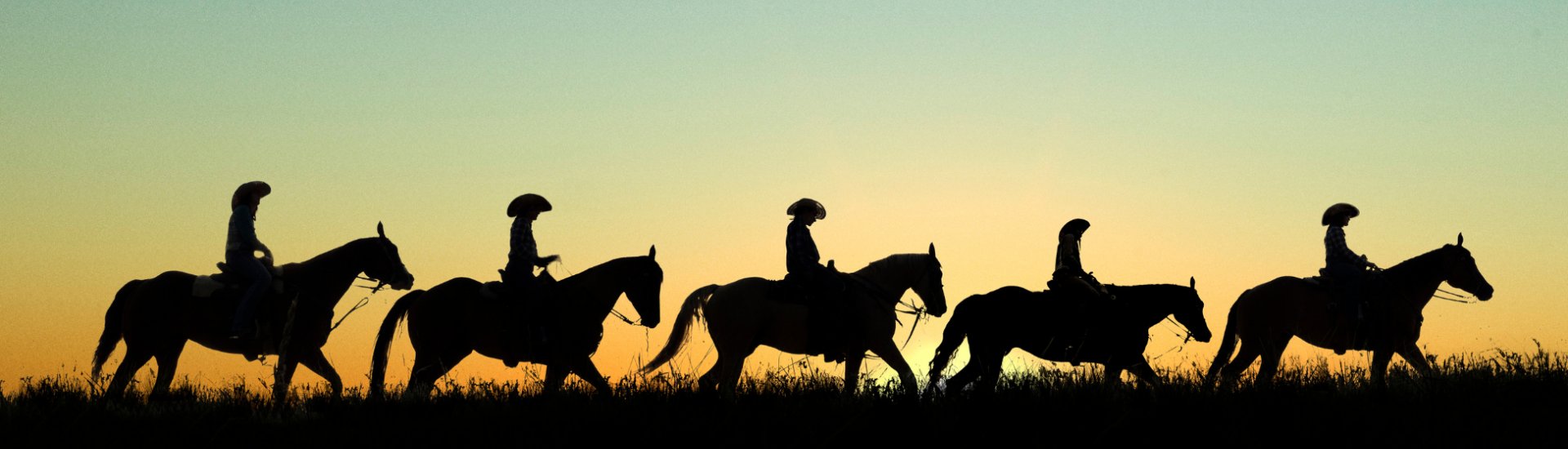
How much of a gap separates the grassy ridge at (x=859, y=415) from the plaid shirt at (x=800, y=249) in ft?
9.91

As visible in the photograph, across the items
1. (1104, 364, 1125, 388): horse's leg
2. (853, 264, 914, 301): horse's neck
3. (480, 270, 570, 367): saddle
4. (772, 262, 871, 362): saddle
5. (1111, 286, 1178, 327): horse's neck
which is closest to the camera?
(1104, 364, 1125, 388): horse's leg

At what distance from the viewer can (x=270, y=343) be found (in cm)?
1487

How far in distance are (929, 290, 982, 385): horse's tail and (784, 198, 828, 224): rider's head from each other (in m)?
1.91

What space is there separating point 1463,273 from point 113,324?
1561cm

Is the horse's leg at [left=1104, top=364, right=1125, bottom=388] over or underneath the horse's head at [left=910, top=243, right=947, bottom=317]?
underneath

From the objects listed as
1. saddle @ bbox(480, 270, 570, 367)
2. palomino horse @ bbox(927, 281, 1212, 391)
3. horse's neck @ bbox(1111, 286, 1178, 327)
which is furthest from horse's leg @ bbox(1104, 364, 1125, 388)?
saddle @ bbox(480, 270, 570, 367)

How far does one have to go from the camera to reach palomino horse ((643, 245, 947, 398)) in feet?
51.9

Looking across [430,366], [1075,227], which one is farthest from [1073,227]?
[430,366]

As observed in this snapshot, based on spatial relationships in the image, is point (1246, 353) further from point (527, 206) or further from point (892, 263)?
point (527, 206)

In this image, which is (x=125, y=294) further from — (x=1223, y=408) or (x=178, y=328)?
(x=1223, y=408)

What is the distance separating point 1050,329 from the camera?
15.2 metres

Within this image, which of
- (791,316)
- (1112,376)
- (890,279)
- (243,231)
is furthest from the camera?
(890,279)

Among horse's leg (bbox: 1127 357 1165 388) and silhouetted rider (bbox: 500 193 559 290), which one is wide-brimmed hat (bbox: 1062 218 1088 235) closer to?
horse's leg (bbox: 1127 357 1165 388)

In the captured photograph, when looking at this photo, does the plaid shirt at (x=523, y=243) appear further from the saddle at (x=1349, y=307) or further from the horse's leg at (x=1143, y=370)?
the saddle at (x=1349, y=307)
